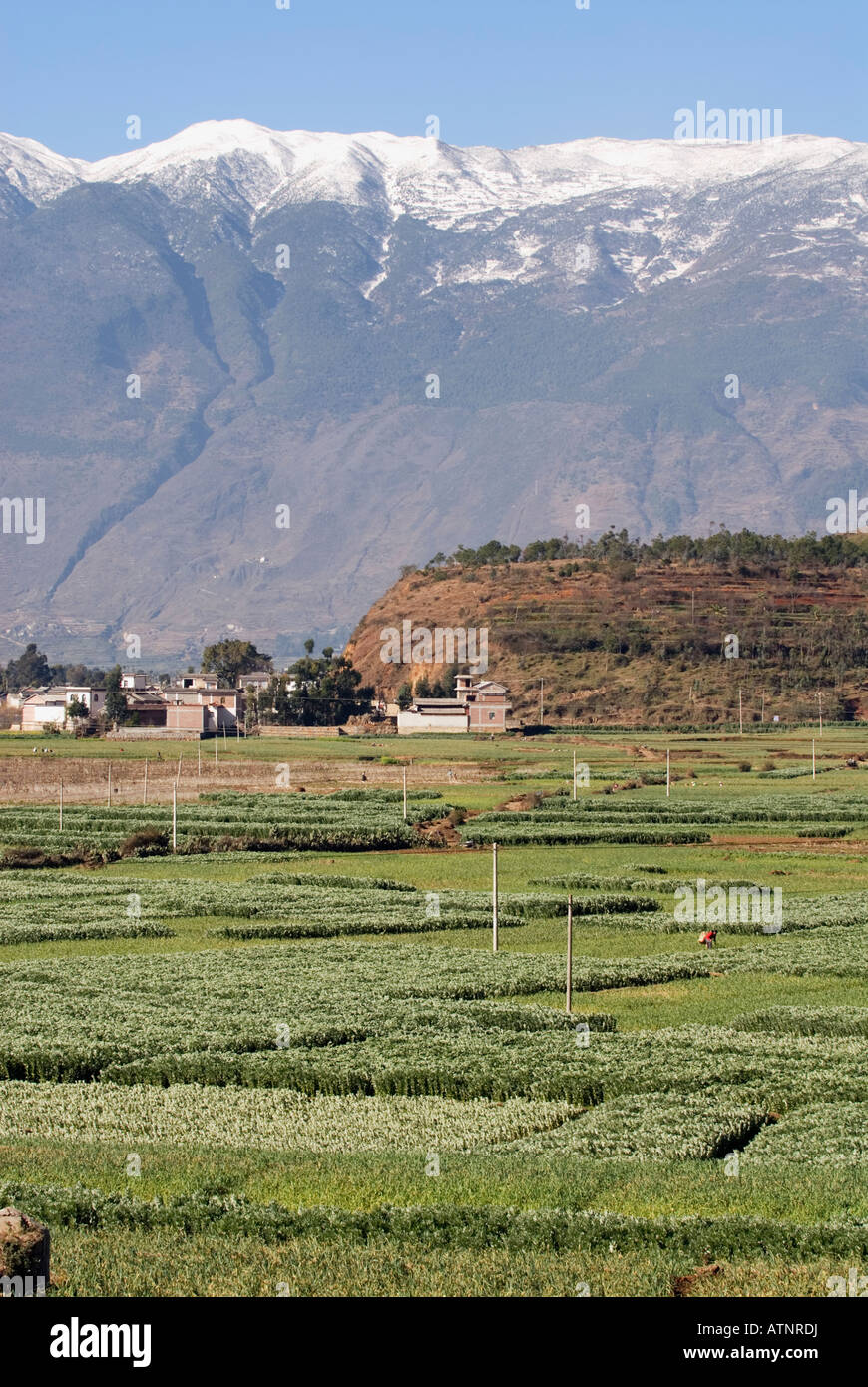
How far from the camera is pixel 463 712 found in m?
150

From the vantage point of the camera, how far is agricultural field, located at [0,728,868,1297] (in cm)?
1614

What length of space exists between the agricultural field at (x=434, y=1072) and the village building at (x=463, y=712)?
88211 millimetres

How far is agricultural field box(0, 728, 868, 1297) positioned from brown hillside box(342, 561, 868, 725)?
92269 mm

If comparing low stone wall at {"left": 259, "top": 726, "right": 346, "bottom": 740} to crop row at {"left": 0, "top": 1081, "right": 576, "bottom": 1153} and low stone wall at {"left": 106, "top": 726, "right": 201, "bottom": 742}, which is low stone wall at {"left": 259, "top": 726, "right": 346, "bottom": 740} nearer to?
low stone wall at {"left": 106, "top": 726, "right": 201, "bottom": 742}

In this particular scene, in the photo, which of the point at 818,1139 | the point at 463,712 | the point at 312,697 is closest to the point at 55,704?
the point at 312,697

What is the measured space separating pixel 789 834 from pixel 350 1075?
149 feet

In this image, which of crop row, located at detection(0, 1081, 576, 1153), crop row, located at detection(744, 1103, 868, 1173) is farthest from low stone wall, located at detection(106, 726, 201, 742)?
crop row, located at detection(744, 1103, 868, 1173)

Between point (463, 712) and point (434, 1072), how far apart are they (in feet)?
413

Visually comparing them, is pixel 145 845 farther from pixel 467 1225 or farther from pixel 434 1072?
pixel 467 1225
